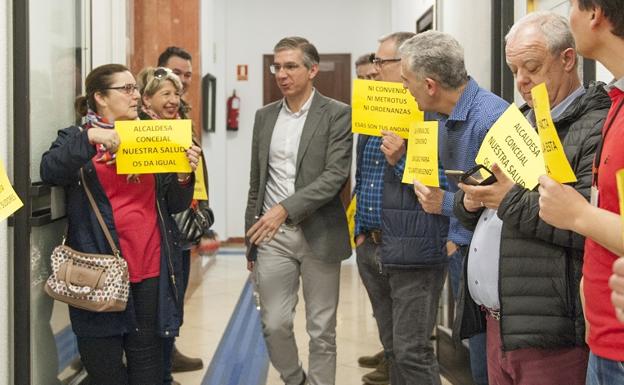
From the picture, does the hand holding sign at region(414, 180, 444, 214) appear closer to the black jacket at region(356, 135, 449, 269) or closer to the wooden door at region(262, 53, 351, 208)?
the black jacket at region(356, 135, 449, 269)

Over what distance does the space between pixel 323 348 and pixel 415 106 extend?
125 cm

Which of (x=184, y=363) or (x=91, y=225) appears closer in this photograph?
(x=91, y=225)

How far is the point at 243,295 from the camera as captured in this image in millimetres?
6617

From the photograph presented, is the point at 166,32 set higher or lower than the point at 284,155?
higher

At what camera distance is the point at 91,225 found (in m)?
2.86

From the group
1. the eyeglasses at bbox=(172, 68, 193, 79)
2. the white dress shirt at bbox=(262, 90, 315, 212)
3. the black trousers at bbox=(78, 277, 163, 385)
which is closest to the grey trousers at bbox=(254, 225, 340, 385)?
the white dress shirt at bbox=(262, 90, 315, 212)

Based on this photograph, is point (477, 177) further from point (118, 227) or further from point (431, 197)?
point (118, 227)

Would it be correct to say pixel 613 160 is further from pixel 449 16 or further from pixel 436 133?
pixel 449 16

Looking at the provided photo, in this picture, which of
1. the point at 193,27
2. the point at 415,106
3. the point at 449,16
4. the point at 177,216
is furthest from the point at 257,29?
the point at 415,106

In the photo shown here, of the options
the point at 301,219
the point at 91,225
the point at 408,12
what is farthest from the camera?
the point at 408,12

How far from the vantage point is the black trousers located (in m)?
2.87

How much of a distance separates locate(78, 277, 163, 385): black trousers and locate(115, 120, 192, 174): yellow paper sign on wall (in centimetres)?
50

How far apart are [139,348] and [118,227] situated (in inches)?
19.1

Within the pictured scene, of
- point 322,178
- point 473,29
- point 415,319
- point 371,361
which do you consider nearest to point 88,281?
point 322,178
